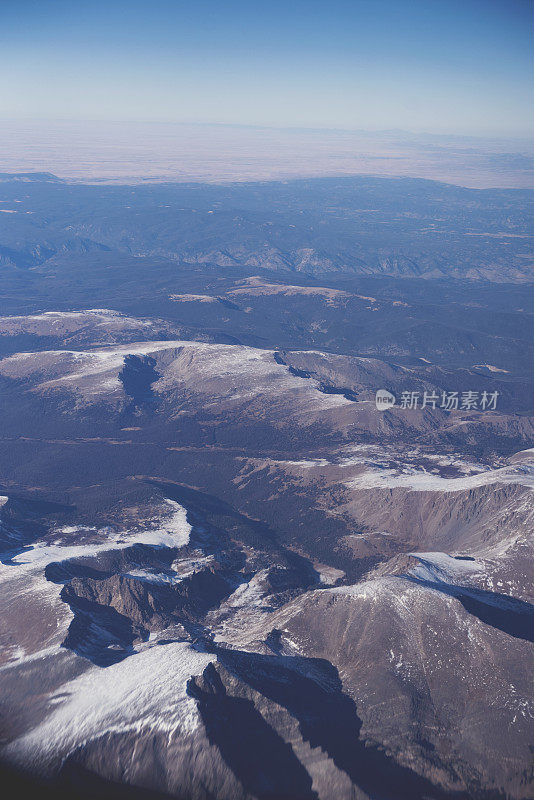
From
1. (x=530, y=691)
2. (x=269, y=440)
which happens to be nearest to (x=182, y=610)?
(x=530, y=691)

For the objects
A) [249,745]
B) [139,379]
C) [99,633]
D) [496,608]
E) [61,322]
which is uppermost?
[249,745]

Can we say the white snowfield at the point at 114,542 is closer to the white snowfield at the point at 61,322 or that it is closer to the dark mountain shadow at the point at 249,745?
the dark mountain shadow at the point at 249,745

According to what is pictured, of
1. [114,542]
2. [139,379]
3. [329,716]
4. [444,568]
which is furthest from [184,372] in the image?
[329,716]

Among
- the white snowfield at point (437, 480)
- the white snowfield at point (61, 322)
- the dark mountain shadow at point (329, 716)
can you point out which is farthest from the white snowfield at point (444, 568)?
the white snowfield at point (61, 322)

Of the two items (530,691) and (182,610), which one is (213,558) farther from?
(530,691)

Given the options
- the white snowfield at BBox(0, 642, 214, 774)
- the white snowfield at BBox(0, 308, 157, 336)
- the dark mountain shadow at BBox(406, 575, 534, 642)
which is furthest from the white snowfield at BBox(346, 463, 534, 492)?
the white snowfield at BBox(0, 308, 157, 336)

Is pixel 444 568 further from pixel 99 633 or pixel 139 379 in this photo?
pixel 139 379

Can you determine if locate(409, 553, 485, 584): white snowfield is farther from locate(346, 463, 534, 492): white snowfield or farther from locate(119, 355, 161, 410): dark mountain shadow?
locate(119, 355, 161, 410): dark mountain shadow

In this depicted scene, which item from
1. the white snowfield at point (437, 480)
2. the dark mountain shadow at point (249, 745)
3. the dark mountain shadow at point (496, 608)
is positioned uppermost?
the dark mountain shadow at point (249, 745)
